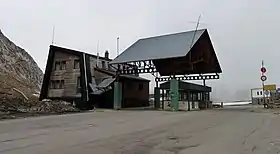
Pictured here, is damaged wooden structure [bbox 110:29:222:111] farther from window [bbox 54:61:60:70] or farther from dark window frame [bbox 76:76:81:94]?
window [bbox 54:61:60:70]

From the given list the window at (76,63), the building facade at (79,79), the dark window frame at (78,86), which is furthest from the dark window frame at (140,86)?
the window at (76,63)

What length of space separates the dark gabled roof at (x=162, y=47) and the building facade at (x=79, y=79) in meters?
3.31

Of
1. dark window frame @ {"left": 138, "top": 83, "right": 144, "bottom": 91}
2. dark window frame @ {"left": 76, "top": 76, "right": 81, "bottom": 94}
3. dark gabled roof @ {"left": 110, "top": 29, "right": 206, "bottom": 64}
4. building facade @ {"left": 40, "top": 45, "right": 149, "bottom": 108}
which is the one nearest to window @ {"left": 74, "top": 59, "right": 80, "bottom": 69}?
building facade @ {"left": 40, "top": 45, "right": 149, "bottom": 108}

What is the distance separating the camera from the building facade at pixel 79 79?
35156 millimetres

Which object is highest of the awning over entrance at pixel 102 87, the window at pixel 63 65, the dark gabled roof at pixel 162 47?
the dark gabled roof at pixel 162 47

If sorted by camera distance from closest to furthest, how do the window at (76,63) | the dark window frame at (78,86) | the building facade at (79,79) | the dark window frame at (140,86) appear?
the building facade at (79,79) → the dark window frame at (78,86) → the window at (76,63) → the dark window frame at (140,86)

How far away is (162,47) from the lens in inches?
1330

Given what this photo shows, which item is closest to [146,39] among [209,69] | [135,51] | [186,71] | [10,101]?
[135,51]

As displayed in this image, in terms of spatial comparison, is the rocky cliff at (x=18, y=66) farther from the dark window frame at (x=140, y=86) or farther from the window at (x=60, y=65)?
the dark window frame at (x=140, y=86)

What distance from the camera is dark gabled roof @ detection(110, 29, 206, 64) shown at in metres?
30.9

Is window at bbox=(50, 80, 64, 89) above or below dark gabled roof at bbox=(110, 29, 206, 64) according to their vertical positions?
below

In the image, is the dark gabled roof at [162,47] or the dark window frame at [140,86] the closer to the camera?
the dark gabled roof at [162,47]

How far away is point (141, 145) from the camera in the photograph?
901 cm

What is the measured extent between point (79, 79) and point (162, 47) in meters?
10.1
